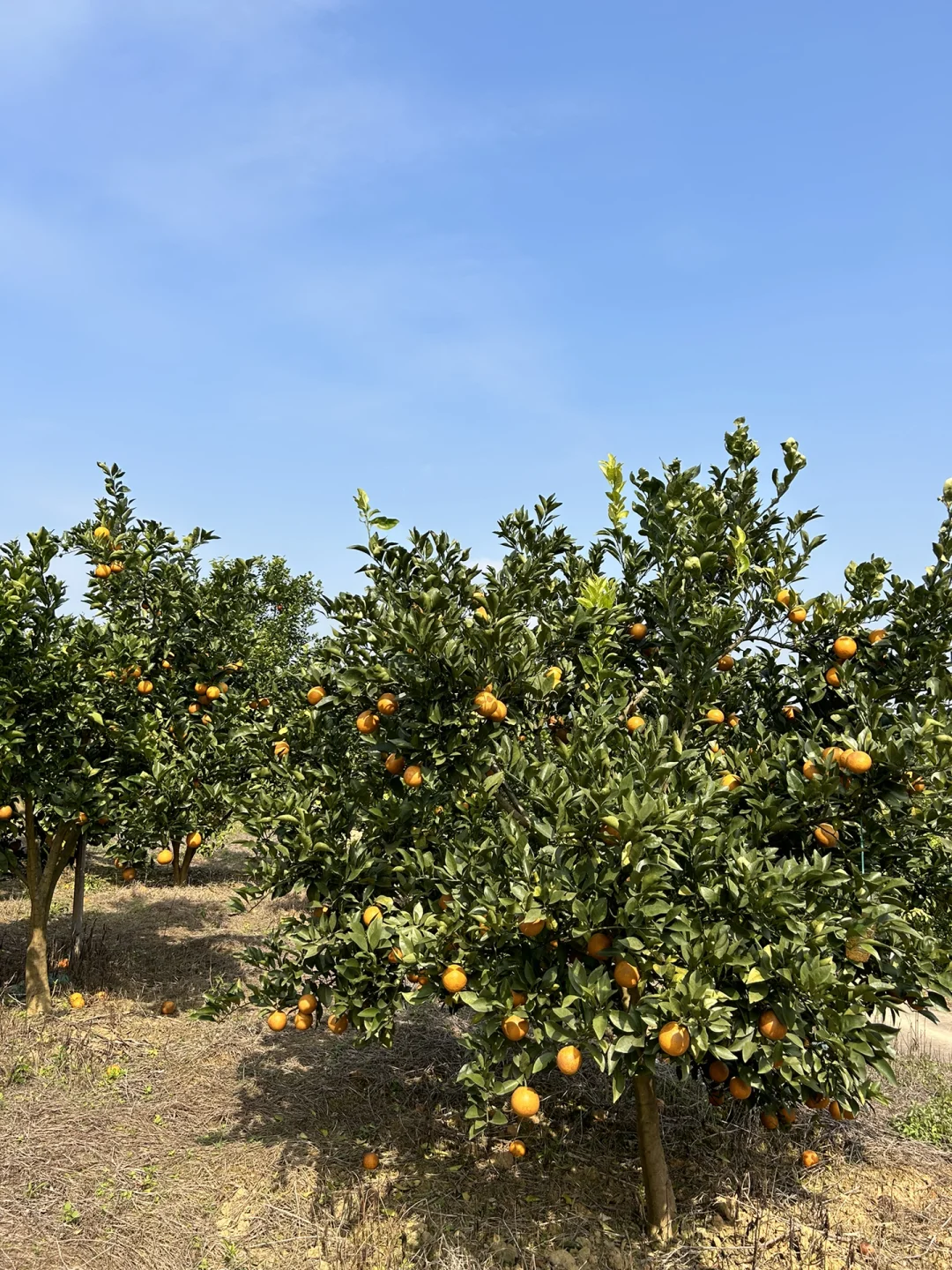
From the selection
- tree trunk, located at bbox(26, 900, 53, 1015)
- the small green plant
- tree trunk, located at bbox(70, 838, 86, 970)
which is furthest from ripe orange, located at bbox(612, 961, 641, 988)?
tree trunk, located at bbox(70, 838, 86, 970)

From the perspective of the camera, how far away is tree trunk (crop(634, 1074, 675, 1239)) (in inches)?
183

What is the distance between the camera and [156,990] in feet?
28.1

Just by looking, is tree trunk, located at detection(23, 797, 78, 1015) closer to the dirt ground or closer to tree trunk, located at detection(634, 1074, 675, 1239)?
the dirt ground

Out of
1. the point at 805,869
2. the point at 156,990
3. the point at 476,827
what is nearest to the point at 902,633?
the point at 805,869

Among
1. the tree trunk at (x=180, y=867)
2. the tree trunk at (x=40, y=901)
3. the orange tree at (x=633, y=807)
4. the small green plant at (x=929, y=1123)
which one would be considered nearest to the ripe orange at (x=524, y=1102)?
the orange tree at (x=633, y=807)

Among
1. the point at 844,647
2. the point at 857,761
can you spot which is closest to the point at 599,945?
the point at 857,761

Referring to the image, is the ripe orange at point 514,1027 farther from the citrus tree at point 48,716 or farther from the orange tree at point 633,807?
the citrus tree at point 48,716

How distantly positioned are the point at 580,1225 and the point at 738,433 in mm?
4853

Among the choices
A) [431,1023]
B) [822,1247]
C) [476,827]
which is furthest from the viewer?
[431,1023]

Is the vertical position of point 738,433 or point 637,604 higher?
point 738,433

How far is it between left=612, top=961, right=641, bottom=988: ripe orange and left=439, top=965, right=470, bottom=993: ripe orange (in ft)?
2.22

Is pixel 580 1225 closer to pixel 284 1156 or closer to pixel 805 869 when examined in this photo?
pixel 284 1156

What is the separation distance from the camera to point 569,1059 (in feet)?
11.6

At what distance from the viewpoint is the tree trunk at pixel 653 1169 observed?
4.64 m
